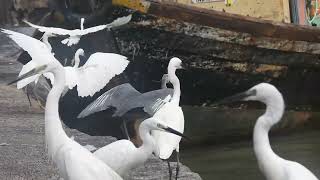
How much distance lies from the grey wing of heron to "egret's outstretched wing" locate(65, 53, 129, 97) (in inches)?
11.2

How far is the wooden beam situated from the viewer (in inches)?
326

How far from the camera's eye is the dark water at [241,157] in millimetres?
7363

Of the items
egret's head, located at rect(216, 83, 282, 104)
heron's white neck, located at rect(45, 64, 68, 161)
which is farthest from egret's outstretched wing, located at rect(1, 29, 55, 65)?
egret's head, located at rect(216, 83, 282, 104)

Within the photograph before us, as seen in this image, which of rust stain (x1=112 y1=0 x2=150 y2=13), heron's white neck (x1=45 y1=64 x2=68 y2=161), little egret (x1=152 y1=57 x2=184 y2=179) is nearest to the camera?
heron's white neck (x1=45 y1=64 x2=68 y2=161)

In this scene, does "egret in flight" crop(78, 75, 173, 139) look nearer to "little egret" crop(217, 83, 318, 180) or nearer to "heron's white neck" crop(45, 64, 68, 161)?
"heron's white neck" crop(45, 64, 68, 161)

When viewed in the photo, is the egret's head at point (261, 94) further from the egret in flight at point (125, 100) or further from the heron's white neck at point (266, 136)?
the egret in flight at point (125, 100)

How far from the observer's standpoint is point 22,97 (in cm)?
865

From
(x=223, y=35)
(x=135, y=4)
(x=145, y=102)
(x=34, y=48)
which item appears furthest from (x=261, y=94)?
(x=223, y=35)

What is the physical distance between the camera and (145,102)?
→ 5.93 m

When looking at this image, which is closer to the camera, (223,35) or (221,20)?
(221,20)

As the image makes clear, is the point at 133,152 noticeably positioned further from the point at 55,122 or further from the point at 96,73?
the point at 96,73

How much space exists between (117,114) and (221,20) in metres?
2.69

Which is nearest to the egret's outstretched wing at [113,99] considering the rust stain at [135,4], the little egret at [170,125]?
the little egret at [170,125]

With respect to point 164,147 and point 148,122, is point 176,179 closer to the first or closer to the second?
point 164,147
